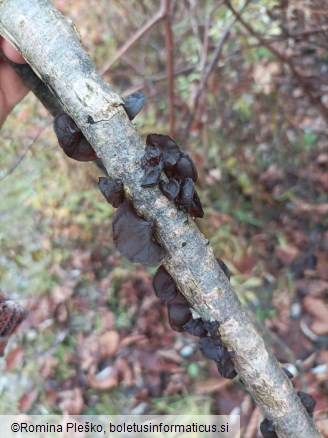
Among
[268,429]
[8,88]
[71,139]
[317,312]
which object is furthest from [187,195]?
[317,312]

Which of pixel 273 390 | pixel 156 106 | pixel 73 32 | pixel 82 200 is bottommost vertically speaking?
pixel 82 200

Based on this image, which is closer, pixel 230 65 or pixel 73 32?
pixel 73 32

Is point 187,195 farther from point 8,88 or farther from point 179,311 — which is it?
point 8,88

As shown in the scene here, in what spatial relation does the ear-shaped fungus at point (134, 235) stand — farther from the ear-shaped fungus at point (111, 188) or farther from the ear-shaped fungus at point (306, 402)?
the ear-shaped fungus at point (306, 402)

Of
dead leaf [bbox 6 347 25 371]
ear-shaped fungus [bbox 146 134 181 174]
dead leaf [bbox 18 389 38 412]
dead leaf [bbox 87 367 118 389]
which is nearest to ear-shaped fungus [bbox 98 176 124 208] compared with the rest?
ear-shaped fungus [bbox 146 134 181 174]

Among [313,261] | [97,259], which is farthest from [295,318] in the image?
[97,259]

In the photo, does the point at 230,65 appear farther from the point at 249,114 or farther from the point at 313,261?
the point at 313,261

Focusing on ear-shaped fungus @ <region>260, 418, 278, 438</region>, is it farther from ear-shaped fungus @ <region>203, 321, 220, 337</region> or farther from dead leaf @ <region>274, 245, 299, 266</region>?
dead leaf @ <region>274, 245, 299, 266</region>
